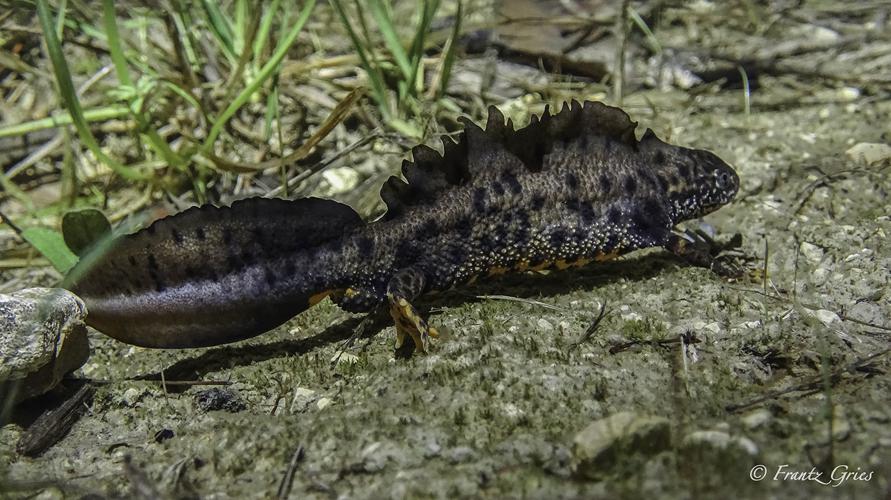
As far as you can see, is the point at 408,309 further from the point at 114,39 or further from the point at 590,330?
the point at 114,39

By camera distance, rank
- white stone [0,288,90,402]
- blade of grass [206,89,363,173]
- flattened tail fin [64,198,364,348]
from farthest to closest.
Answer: blade of grass [206,89,363,173], flattened tail fin [64,198,364,348], white stone [0,288,90,402]

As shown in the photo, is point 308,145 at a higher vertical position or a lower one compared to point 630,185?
higher

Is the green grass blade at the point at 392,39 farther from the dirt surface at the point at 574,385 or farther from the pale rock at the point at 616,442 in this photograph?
the pale rock at the point at 616,442

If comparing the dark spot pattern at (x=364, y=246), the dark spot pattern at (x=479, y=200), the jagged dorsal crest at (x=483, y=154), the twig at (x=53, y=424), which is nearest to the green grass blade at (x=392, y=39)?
the jagged dorsal crest at (x=483, y=154)

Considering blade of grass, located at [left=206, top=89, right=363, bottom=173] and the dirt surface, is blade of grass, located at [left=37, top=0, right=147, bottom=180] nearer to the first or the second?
blade of grass, located at [left=206, top=89, right=363, bottom=173]

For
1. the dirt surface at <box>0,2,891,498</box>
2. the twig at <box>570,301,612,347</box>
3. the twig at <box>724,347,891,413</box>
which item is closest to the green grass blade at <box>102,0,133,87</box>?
the dirt surface at <box>0,2,891,498</box>

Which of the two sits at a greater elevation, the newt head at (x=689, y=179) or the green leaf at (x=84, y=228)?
the green leaf at (x=84, y=228)

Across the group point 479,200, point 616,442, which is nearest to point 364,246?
point 479,200
